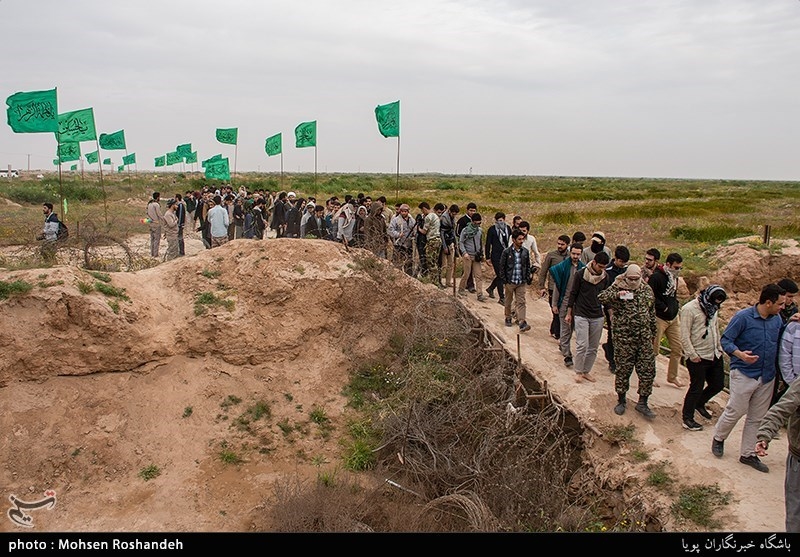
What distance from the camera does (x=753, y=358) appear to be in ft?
16.8

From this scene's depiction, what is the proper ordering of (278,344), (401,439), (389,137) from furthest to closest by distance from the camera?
(389,137), (278,344), (401,439)

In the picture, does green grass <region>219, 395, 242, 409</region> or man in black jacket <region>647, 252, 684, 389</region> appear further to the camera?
green grass <region>219, 395, 242, 409</region>

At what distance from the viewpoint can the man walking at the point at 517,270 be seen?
8.70m

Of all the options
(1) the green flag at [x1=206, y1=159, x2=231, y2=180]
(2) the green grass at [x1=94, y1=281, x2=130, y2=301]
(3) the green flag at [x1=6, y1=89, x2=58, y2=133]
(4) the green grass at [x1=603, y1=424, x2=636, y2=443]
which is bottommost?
(4) the green grass at [x1=603, y1=424, x2=636, y2=443]

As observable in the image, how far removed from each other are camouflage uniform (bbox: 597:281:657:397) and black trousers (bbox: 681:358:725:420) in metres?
0.41

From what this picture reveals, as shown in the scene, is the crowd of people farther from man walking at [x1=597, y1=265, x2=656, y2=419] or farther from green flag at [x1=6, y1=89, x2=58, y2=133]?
green flag at [x1=6, y1=89, x2=58, y2=133]

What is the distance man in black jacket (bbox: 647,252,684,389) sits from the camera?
271 inches

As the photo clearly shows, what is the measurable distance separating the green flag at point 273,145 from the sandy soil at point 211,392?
34.3 feet

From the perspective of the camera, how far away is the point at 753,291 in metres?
13.3

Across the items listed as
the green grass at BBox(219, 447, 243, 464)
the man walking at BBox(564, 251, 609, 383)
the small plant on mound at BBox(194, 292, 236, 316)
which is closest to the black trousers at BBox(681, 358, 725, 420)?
the man walking at BBox(564, 251, 609, 383)

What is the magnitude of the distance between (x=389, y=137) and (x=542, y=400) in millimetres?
7721

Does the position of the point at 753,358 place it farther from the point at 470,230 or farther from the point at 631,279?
the point at 470,230
